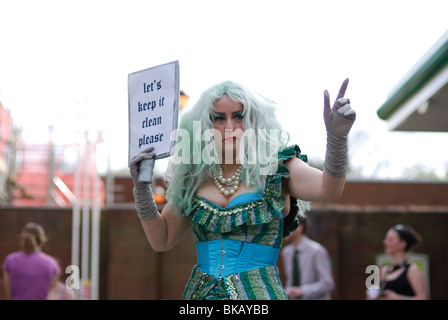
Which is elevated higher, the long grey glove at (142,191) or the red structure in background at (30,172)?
the red structure in background at (30,172)

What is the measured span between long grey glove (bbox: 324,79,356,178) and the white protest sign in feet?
2.25

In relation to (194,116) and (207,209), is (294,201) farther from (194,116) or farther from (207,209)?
(194,116)

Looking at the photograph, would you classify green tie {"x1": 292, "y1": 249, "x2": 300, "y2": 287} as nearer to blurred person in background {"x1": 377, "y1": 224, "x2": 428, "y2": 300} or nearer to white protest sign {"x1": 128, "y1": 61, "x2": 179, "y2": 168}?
blurred person in background {"x1": 377, "y1": 224, "x2": 428, "y2": 300}

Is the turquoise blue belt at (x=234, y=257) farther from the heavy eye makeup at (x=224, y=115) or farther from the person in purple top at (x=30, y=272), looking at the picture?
the person in purple top at (x=30, y=272)

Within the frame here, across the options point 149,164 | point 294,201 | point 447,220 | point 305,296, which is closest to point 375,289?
point 305,296

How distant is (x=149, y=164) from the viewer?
112 inches

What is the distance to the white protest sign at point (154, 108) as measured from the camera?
292 cm

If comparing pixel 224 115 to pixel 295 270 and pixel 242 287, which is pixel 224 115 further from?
pixel 295 270

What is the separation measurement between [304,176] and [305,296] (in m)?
3.31

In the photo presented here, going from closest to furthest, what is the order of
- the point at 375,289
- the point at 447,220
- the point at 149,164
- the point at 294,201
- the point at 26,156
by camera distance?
1. the point at 149,164
2. the point at 294,201
3. the point at 375,289
4. the point at 447,220
5. the point at 26,156

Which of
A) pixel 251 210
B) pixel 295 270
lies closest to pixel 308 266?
pixel 295 270

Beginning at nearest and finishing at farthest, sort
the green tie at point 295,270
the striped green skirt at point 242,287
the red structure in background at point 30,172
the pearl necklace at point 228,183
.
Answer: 1. the striped green skirt at point 242,287
2. the pearl necklace at point 228,183
3. the green tie at point 295,270
4. the red structure in background at point 30,172

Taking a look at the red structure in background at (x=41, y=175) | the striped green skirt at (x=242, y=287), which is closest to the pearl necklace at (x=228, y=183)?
the striped green skirt at (x=242, y=287)

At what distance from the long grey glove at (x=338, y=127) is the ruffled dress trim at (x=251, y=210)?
0.34 meters
